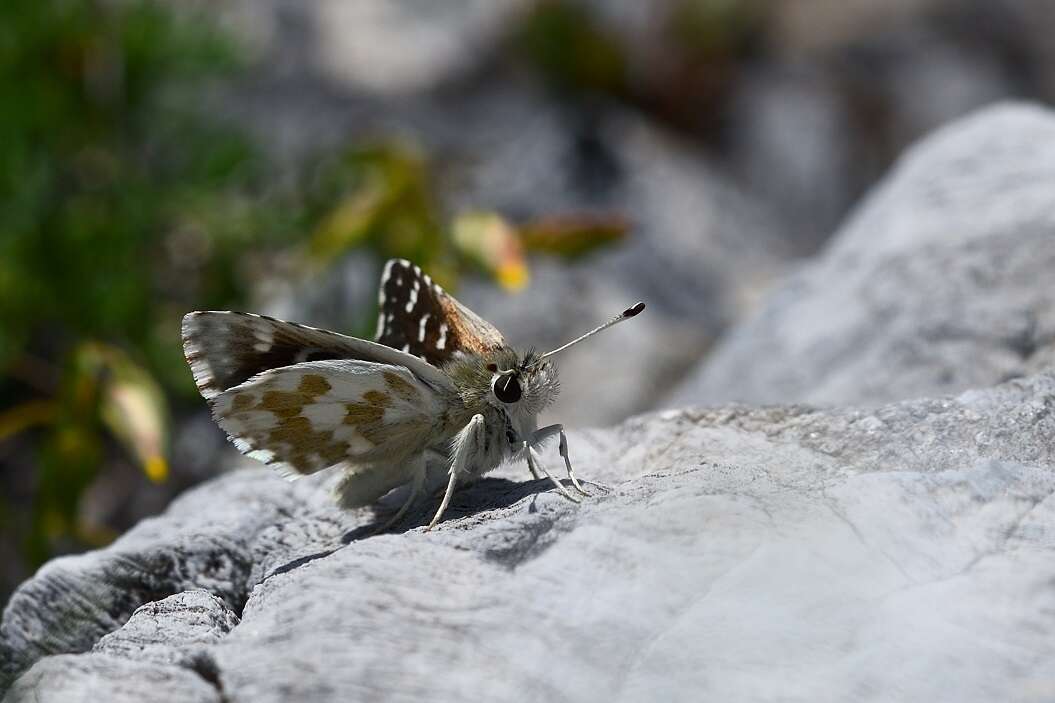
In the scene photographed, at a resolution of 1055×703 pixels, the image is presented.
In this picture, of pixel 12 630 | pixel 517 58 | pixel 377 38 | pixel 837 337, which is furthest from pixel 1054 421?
pixel 377 38

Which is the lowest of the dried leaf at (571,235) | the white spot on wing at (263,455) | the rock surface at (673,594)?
the rock surface at (673,594)

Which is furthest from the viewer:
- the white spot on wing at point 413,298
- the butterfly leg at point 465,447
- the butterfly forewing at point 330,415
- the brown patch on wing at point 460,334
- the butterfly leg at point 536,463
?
the white spot on wing at point 413,298

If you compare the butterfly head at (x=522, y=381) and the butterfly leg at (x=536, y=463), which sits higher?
the butterfly head at (x=522, y=381)

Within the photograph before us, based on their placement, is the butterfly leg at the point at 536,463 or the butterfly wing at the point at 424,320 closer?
the butterfly leg at the point at 536,463

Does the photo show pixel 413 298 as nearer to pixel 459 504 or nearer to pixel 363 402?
pixel 363 402

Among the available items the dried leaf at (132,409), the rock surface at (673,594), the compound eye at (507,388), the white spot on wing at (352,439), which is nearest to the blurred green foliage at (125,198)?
the dried leaf at (132,409)

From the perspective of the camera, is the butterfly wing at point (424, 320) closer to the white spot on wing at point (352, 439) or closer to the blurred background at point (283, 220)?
the white spot on wing at point (352, 439)

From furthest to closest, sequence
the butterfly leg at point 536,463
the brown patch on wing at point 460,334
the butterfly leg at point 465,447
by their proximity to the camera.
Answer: the brown patch on wing at point 460,334
the butterfly leg at point 465,447
the butterfly leg at point 536,463

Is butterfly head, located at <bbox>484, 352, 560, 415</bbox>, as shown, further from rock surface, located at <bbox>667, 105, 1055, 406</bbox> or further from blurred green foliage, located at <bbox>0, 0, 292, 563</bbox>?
blurred green foliage, located at <bbox>0, 0, 292, 563</bbox>
